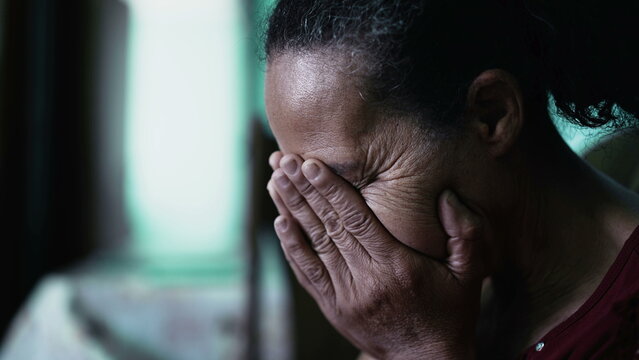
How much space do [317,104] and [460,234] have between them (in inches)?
15.3

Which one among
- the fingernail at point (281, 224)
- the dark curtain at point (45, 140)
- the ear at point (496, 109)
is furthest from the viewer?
the dark curtain at point (45, 140)

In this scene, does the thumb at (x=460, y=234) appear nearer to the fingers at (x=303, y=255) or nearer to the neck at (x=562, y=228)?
the neck at (x=562, y=228)

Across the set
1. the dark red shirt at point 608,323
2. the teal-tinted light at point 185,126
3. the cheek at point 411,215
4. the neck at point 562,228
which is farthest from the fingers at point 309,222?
the teal-tinted light at point 185,126

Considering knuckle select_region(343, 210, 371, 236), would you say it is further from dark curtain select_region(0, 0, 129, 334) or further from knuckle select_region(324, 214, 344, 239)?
dark curtain select_region(0, 0, 129, 334)

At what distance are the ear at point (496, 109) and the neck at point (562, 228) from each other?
4.1 inches

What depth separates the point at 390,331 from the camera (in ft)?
4.64

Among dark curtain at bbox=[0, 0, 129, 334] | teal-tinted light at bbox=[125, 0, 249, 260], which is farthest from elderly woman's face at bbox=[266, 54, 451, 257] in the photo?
teal-tinted light at bbox=[125, 0, 249, 260]

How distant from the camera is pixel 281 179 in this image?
1396mm

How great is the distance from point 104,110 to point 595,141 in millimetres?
5993

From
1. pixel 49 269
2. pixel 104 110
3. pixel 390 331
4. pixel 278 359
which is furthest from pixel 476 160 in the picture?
pixel 104 110

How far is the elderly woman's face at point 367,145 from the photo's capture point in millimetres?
1268

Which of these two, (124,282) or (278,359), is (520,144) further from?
(124,282)

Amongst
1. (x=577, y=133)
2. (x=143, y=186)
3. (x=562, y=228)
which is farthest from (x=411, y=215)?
(x=143, y=186)

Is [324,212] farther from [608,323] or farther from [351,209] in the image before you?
[608,323]
